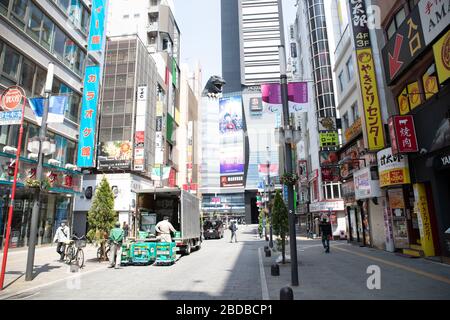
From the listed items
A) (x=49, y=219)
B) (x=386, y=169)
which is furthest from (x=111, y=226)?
(x=386, y=169)

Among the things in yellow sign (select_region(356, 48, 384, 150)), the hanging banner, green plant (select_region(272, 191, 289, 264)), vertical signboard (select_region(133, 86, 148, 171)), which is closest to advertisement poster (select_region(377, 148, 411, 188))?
yellow sign (select_region(356, 48, 384, 150))

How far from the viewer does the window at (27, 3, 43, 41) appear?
829 inches

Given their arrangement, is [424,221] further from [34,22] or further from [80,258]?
[34,22]

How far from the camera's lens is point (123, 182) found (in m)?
37.2

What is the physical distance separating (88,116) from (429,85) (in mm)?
26092

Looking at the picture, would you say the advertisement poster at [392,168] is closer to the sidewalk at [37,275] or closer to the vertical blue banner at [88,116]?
the sidewalk at [37,275]

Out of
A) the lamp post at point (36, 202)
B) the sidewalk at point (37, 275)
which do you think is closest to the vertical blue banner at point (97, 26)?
the lamp post at point (36, 202)

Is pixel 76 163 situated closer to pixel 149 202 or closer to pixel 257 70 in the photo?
pixel 149 202

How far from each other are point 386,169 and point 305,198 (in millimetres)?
35981

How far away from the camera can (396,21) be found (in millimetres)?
15891

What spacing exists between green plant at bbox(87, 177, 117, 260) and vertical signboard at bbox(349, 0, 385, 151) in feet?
47.1

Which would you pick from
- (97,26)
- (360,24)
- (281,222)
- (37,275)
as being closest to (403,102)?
(360,24)

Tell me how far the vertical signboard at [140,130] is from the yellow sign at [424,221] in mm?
30346

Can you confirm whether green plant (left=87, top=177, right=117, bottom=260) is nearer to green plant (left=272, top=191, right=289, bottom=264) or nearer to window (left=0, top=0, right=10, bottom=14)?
green plant (left=272, top=191, right=289, bottom=264)
